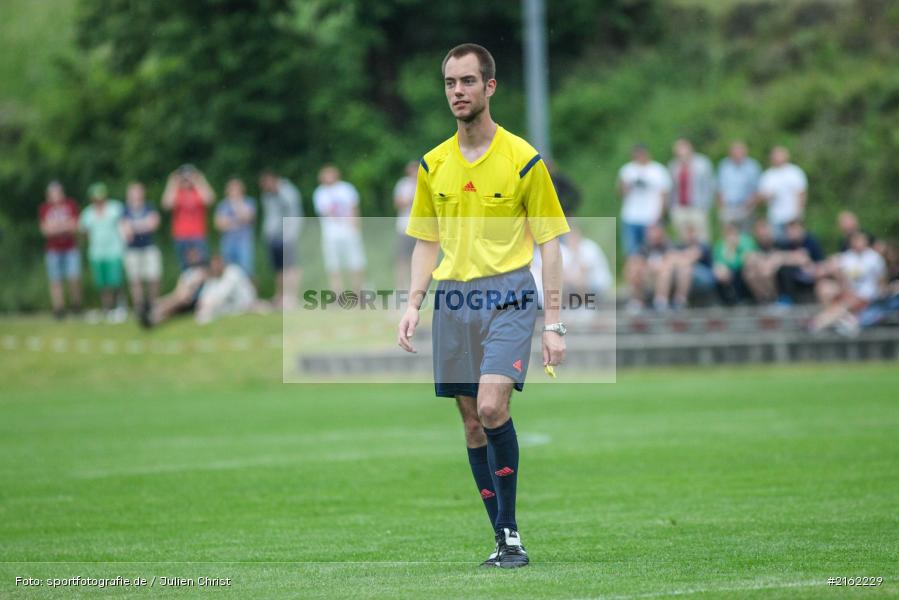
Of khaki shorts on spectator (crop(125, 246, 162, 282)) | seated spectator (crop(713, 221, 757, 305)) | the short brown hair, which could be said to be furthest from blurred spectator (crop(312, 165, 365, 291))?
the short brown hair

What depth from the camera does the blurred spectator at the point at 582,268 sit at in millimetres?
22781

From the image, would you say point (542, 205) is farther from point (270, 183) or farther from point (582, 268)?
point (270, 183)

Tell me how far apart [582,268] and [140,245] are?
8534 millimetres

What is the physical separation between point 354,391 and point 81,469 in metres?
9.46

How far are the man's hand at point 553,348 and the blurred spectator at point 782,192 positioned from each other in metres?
16.5

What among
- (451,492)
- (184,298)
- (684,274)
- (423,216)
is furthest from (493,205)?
(184,298)

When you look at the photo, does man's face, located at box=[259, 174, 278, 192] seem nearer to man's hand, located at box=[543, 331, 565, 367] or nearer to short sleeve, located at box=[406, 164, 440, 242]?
short sleeve, located at box=[406, 164, 440, 242]

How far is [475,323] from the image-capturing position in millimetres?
7914

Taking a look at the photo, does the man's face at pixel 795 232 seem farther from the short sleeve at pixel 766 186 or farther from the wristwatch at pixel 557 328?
the wristwatch at pixel 557 328

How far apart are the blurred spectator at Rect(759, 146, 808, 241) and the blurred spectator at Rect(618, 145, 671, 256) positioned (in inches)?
68.0

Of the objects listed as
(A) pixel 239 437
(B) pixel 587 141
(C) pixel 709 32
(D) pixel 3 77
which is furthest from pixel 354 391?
(D) pixel 3 77

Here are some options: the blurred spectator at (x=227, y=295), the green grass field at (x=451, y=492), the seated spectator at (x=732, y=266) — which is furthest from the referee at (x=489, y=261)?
the blurred spectator at (x=227, y=295)

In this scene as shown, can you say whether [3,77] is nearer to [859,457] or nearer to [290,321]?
[290,321]

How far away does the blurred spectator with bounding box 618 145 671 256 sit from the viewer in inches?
939
